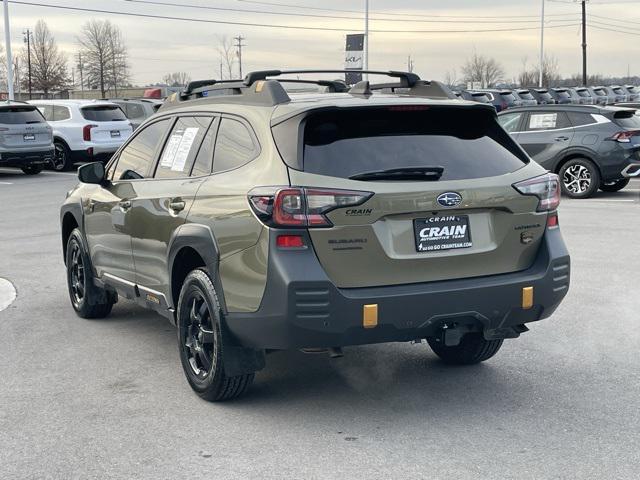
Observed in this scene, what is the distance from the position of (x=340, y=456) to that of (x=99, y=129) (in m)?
20.5

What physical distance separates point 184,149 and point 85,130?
1870cm

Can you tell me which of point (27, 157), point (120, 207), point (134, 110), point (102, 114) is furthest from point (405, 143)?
point (134, 110)

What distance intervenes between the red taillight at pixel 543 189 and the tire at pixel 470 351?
1.09 meters

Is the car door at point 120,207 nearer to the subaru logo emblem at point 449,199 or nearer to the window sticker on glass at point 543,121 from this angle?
the subaru logo emblem at point 449,199

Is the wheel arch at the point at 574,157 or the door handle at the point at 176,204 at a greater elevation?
the door handle at the point at 176,204

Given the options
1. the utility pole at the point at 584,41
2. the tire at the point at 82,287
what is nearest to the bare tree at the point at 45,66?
the utility pole at the point at 584,41

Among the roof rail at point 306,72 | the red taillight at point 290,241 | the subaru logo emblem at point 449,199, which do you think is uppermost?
the roof rail at point 306,72

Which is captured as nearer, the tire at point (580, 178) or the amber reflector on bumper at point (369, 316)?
the amber reflector on bumper at point (369, 316)

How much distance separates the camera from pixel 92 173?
6621 millimetres

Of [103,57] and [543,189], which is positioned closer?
[543,189]

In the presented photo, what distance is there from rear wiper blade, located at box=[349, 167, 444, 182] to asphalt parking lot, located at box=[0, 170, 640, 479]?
4.24 ft

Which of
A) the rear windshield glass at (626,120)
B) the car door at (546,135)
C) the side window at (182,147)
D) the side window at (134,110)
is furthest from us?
the side window at (134,110)

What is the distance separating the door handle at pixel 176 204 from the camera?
5395 millimetres

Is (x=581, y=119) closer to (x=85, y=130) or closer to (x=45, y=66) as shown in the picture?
(x=85, y=130)
